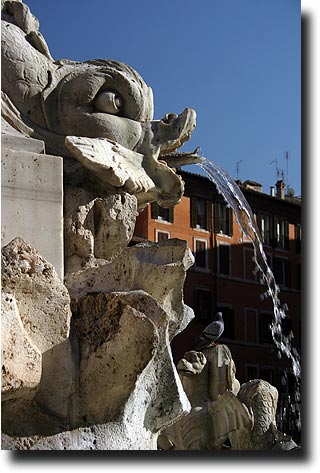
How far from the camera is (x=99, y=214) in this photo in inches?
262

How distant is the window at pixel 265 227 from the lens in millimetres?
41281

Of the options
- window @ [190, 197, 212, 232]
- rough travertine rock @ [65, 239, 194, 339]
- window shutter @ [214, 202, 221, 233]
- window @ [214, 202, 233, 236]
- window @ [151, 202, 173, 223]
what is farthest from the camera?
window @ [214, 202, 233, 236]

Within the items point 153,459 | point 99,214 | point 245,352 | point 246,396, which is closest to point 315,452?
point 153,459

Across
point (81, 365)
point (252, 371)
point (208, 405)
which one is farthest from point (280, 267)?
point (81, 365)

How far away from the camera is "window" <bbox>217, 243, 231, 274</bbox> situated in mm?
40062

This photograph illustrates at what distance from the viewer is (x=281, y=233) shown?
42.6 metres

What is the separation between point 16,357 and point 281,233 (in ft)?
123

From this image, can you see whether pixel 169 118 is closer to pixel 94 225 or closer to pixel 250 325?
pixel 94 225

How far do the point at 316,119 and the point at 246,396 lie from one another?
467cm

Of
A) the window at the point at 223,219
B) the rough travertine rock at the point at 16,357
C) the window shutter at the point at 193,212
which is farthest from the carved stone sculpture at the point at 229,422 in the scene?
the window at the point at 223,219

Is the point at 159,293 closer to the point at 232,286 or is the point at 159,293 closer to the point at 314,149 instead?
the point at 314,149

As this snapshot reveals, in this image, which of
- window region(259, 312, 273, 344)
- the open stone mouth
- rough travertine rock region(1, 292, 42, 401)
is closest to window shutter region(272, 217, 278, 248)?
window region(259, 312, 273, 344)

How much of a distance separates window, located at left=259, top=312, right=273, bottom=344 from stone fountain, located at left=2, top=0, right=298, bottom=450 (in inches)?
1314

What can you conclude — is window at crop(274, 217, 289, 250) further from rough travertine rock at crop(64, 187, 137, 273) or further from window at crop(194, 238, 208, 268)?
rough travertine rock at crop(64, 187, 137, 273)
